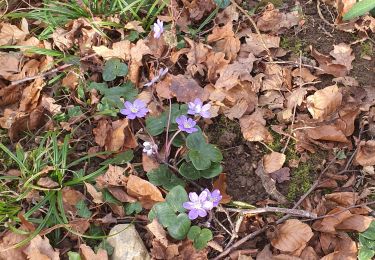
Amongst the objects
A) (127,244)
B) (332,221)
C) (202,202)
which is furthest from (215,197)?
(332,221)

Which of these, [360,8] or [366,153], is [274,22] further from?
[366,153]

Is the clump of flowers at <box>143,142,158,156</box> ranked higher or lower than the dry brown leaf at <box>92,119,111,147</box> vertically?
higher

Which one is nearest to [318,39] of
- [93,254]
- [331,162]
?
[331,162]

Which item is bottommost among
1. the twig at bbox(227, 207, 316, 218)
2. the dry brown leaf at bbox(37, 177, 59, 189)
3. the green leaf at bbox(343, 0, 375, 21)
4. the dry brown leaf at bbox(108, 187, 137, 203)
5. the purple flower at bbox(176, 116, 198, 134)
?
the twig at bbox(227, 207, 316, 218)

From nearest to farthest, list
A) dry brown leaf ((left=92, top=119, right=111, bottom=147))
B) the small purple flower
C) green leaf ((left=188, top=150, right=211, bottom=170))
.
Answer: green leaf ((left=188, top=150, right=211, bottom=170)), dry brown leaf ((left=92, top=119, right=111, bottom=147)), the small purple flower

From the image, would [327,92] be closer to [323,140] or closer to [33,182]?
[323,140]

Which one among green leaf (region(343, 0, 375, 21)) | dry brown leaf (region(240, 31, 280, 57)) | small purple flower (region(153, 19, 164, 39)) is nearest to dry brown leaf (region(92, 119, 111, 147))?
small purple flower (region(153, 19, 164, 39))

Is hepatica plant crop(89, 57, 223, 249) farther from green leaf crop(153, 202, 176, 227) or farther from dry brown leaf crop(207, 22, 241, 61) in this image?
dry brown leaf crop(207, 22, 241, 61)
